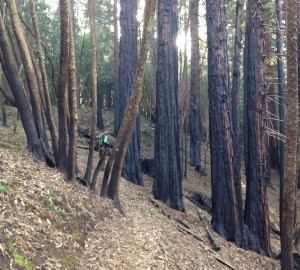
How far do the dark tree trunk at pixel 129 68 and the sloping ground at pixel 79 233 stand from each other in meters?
2.95

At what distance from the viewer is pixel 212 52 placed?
10078 millimetres

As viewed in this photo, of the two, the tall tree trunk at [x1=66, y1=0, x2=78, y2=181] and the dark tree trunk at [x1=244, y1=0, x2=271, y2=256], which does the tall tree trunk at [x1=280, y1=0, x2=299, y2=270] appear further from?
the dark tree trunk at [x1=244, y1=0, x2=271, y2=256]

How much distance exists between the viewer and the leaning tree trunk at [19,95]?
7804 millimetres

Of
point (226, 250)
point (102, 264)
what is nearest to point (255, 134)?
point (226, 250)

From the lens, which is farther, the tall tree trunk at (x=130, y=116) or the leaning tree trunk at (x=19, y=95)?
the leaning tree trunk at (x=19, y=95)

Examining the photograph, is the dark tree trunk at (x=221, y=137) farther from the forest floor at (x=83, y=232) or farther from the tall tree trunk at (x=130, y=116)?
the tall tree trunk at (x=130, y=116)

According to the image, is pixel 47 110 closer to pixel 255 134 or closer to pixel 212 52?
pixel 212 52

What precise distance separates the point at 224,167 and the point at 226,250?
6.62ft

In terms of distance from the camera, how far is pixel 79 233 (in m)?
6.00

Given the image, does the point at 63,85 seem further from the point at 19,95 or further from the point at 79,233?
the point at 79,233

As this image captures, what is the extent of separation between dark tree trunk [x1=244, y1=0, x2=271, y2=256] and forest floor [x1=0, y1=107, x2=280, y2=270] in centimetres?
77

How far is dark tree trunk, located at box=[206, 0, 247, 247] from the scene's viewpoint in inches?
395

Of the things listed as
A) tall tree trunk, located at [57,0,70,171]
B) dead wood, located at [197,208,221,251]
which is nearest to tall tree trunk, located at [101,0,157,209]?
tall tree trunk, located at [57,0,70,171]

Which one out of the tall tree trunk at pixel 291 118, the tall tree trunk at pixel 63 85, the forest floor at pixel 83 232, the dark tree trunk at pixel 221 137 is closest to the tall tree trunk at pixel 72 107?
the tall tree trunk at pixel 63 85
